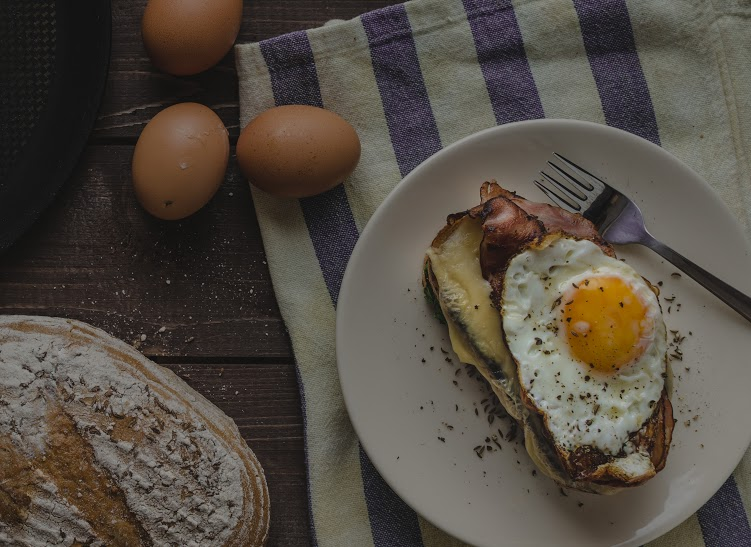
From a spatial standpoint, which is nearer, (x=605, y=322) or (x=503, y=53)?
(x=605, y=322)

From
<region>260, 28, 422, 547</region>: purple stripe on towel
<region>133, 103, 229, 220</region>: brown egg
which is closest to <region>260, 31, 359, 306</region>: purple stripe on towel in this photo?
<region>260, 28, 422, 547</region>: purple stripe on towel

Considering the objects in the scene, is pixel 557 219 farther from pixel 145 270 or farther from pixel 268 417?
pixel 145 270

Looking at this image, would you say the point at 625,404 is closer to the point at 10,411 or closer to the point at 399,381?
the point at 399,381

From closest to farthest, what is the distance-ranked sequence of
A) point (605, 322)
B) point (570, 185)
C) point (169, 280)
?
point (605, 322)
point (570, 185)
point (169, 280)

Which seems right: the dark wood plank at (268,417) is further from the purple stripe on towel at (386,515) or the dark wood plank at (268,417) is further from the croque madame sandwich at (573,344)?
the croque madame sandwich at (573,344)

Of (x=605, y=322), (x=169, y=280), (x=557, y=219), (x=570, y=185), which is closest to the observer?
(x=605, y=322)

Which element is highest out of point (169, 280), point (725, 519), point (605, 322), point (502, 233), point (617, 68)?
point (617, 68)

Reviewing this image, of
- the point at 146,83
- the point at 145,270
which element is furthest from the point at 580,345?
the point at 146,83
